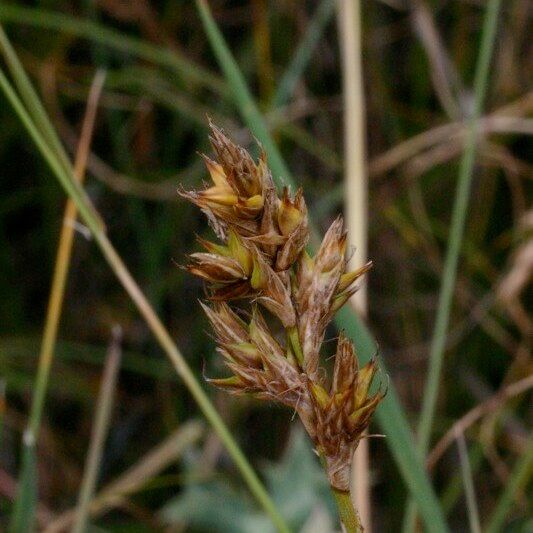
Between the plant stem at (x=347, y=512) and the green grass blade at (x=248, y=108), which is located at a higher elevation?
the green grass blade at (x=248, y=108)

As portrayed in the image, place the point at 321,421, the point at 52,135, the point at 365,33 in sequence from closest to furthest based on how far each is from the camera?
the point at 321,421 < the point at 52,135 < the point at 365,33

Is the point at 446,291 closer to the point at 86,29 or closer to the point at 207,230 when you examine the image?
the point at 86,29

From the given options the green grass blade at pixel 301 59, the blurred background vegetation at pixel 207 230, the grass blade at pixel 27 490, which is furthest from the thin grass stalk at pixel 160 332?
the blurred background vegetation at pixel 207 230

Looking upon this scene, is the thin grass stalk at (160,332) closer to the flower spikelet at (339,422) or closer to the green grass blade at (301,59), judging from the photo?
the flower spikelet at (339,422)

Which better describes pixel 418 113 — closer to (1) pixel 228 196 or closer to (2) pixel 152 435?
(2) pixel 152 435

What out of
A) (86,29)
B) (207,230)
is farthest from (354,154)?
(207,230)

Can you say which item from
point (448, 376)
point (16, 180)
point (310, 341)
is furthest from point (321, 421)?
point (16, 180)
